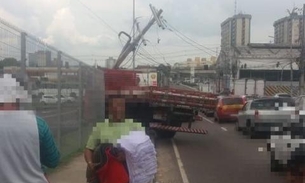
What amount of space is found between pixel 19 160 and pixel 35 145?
0.40ft

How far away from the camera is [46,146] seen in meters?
3.20

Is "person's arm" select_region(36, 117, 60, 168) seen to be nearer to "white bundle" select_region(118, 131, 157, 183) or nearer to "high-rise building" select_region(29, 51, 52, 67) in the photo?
"white bundle" select_region(118, 131, 157, 183)

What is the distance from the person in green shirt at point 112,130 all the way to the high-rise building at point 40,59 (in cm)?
428

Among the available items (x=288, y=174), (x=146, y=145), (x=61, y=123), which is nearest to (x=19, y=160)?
(x=146, y=145)

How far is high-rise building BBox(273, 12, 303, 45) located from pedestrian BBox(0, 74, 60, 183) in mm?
55577

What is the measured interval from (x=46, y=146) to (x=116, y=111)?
949 mm

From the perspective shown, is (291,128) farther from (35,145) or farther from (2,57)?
(35,145)

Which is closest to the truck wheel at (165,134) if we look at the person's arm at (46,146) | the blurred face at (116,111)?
the blurred face at (116,111)

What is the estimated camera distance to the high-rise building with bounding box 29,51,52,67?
8.14 meters

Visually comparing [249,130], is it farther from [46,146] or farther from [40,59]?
[46,146]

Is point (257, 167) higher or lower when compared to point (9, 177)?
lower

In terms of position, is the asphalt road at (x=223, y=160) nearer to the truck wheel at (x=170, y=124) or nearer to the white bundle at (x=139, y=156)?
the truck wheel at (x=170, y=124)

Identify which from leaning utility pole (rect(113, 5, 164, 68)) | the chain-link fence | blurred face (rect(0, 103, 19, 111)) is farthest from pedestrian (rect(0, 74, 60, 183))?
leaning utility pole (rect(113, 5, 164, 68))

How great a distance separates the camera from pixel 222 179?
35.0ft
